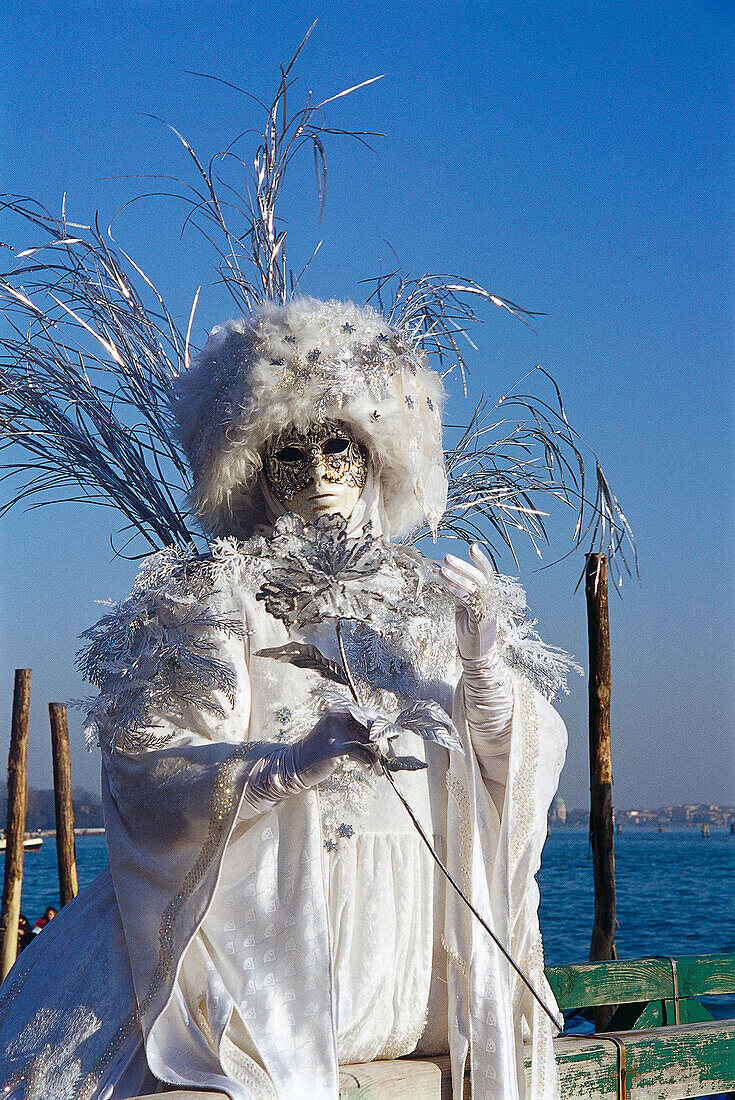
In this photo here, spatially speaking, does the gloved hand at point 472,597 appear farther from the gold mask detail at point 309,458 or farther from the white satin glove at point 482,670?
the gold mask detail at point 309,458

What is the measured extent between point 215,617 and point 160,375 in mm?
968

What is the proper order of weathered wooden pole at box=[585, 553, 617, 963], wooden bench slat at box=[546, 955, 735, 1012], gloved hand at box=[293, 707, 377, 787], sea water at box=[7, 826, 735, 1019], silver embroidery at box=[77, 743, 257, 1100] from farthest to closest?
1. sea water at box=[7, 826, 735, 1019]
2. weathered wooden pole at box=[585, 553, 617, 963]
3. wooden bench slat at box=[546, 955, 735, 1012]
4. silver embroidery at box=[77, 743, 257, 1100]
5. gloved hand at box=[293, 707, 377, 787]

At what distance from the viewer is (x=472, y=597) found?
2055 mm

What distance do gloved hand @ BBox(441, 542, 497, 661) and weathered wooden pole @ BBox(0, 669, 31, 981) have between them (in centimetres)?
816

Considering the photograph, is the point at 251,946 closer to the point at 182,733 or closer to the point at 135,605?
the point at 182,733

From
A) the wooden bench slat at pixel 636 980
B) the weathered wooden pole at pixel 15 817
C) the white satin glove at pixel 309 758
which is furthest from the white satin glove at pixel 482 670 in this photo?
the weathered wooden pole at pixel 15 817

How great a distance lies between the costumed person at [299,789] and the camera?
200 cm

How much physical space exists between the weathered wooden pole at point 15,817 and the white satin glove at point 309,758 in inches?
319

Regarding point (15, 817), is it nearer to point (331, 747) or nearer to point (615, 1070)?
point (615, 1070)

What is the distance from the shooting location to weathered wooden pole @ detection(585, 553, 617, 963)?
7988 millimetres

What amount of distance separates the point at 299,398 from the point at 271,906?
3.58 feet

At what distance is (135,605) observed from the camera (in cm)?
217

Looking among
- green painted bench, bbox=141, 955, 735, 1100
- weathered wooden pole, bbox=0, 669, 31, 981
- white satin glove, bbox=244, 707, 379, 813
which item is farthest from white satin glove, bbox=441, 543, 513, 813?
weathered wooden pole, bbox=0, 669, 31, 981

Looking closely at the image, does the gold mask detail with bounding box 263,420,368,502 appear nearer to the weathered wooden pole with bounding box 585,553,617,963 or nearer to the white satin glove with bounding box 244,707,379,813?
the white satin glove with bounding box 244,707,379,813
